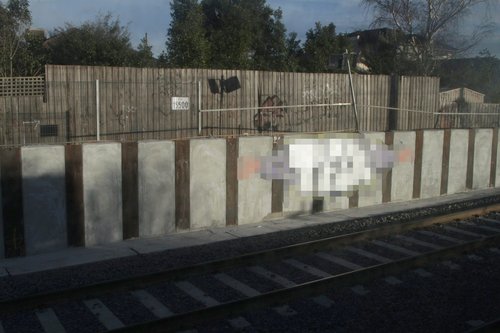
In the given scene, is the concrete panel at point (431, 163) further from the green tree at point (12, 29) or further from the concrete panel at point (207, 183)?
the green tree at point (12, 29)

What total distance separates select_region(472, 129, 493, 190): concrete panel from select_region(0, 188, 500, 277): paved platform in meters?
2.37

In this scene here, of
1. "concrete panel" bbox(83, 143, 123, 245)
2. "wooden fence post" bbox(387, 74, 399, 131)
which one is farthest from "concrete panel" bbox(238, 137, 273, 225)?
"wooden fence post" bbox(387, 74, 399, 131)

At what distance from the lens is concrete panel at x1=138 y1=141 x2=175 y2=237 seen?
859 centimetres

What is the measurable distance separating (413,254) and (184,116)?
343 inches

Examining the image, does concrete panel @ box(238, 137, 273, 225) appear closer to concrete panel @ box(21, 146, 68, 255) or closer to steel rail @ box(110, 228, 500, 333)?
concrete panel @ box(21, 146, 68, 255)

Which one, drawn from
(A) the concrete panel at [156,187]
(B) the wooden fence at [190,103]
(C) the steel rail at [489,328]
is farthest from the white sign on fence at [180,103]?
(C) the steel rail at [489,328]

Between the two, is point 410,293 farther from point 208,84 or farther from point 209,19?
point 209,19

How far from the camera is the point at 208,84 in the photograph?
15.3 m

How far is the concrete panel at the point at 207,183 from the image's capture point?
9.13 metres

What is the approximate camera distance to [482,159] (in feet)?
44.9

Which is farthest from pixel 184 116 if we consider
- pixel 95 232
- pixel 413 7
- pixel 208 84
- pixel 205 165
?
pixel 413 7

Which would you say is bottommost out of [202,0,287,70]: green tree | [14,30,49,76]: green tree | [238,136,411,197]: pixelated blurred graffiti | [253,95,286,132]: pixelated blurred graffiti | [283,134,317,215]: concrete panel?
[283,134,317,215]: concrete panel

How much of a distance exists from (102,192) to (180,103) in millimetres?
6937

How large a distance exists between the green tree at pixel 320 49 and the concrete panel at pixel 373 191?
21834mm
